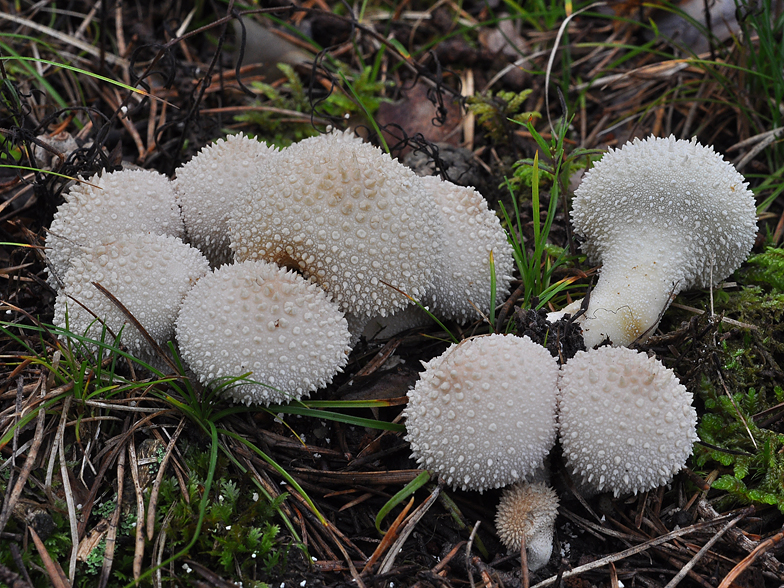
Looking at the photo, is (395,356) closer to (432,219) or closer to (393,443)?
(393,443)

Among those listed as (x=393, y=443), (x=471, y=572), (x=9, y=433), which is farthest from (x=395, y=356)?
(x=9, y=433)

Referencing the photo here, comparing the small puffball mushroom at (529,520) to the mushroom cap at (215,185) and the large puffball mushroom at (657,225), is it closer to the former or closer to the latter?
the large puffball mushroom at (657,225)

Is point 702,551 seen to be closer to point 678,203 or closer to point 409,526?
point 409,526

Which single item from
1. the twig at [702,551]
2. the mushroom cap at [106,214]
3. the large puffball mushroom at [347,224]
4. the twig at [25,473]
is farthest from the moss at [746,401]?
the twig at [25,473]

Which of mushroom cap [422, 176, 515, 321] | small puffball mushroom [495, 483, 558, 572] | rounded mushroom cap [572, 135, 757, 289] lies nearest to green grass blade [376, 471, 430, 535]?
small puffball mushroom [495, 483, 558, 572]

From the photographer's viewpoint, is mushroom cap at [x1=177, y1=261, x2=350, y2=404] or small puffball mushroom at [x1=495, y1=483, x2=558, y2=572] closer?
small puffball mushroom at [x1=495, y1=483, x2=558, y2=572]

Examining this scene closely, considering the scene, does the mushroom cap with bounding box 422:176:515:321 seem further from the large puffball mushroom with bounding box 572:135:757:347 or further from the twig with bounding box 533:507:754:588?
the twig with bounding box 533:507:754:588

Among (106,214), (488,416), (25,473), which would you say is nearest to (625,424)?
(488,416)
